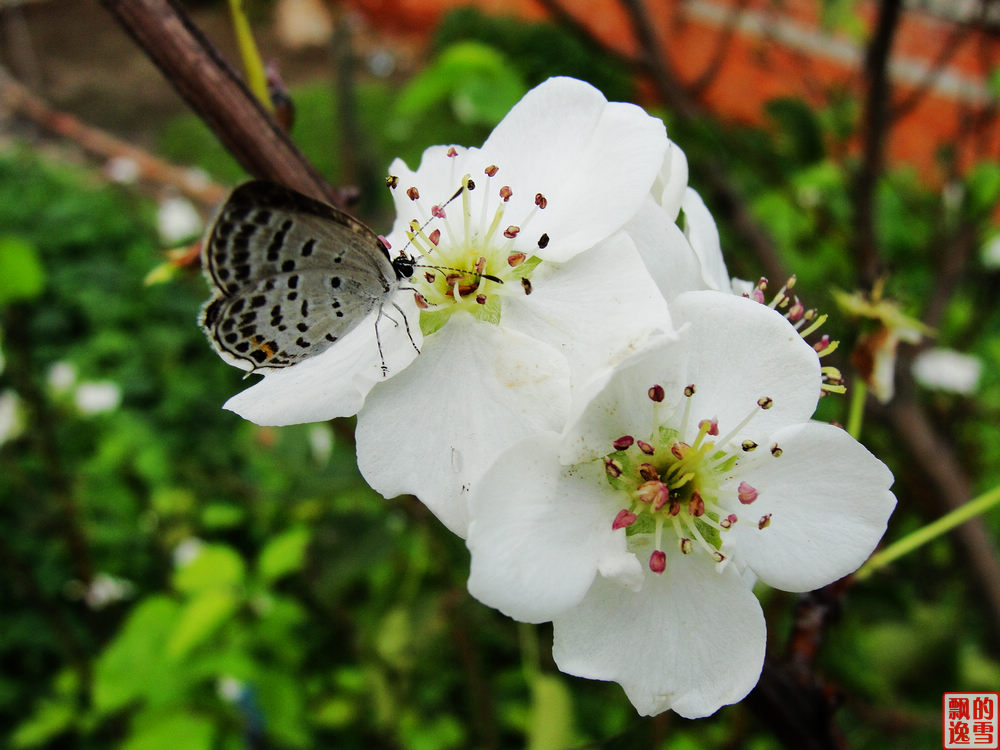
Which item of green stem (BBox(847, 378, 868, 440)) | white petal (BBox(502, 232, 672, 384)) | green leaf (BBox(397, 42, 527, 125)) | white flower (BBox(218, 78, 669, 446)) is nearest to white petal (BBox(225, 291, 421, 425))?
white flower (BBox(218, 78, 669, 446))

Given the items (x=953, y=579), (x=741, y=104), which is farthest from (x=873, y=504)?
(x=741, y=104)

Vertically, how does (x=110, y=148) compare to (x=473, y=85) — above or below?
below

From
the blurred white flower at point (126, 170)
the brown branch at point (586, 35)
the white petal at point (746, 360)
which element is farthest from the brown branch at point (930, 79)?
the blurred white flower at point (126, 170)

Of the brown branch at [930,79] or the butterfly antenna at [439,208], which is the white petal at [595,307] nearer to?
the butterfly antenna at [439,208]

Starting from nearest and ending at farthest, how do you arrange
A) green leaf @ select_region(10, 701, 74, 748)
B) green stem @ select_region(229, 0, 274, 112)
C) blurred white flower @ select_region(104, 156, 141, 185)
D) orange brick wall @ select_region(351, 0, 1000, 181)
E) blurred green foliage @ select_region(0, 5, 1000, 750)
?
green stem @ select_region(229, 0, 274, 112) < blurred green foliage @ select_region(0, 5, 1000, 750) < green leaf @ select_region(10, 701, 74, 748) < blurred white flower @ select_region(104, 156, 141, 185) < orange brick wall @ select_region(351, 0, 1000, 181)

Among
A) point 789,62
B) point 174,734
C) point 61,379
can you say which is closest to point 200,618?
point 174,734

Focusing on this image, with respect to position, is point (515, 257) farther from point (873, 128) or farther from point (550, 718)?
point (873, 128)

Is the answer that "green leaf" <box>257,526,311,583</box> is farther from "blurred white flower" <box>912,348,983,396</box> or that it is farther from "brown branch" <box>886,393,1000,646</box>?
"blurred white flower" <box>912,348,983,396</box>
